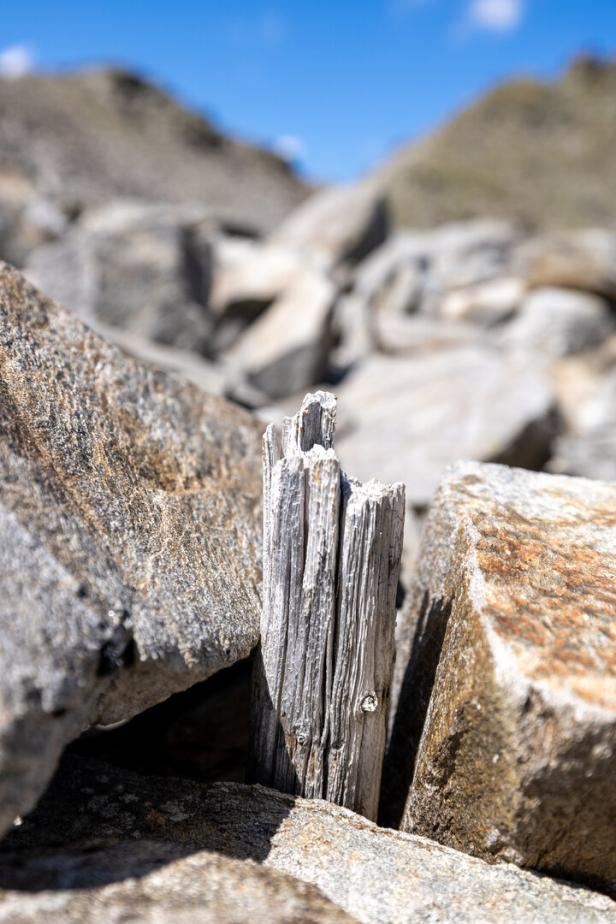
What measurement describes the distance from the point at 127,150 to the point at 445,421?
1699 cm

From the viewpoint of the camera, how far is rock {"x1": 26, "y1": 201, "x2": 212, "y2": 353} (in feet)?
20.9

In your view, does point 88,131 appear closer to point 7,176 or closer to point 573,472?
point 7,176

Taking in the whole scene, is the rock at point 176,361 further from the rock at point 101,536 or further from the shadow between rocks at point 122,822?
the shadow between rocks at point 122,822

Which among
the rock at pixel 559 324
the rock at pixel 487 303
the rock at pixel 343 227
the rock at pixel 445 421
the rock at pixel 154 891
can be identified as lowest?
the rock at pixel 154 891

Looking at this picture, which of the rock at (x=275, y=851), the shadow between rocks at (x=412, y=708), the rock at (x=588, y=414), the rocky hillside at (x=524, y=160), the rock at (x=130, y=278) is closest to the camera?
the rock at (x=275, y=851)

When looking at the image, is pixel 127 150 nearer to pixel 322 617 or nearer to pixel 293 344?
pixel 293 344

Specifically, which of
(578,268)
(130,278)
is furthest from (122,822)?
(578,268)

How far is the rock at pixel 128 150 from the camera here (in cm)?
1647

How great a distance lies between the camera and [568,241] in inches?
397

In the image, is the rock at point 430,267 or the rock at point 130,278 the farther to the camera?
the rock at point 430,267

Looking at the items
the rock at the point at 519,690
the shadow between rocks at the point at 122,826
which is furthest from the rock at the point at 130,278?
the shadow between rocks at the point at 122,826

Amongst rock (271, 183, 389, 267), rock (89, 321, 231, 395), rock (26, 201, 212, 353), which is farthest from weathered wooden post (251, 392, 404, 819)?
rock (271, 183, 389, 267)

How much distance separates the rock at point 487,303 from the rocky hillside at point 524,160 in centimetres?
2037

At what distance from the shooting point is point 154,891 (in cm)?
162
